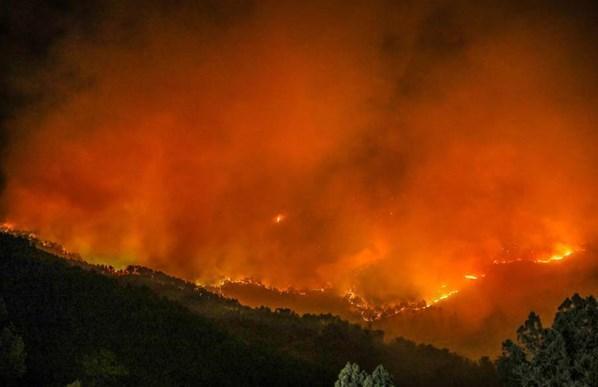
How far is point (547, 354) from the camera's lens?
106 feet

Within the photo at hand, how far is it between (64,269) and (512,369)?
47.6 m

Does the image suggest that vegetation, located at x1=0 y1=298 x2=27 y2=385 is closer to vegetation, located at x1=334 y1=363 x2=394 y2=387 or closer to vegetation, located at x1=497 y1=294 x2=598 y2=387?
vegetation, located at x1=334 y1=363 x2=394 y2=387

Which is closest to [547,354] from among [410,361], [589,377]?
[589,377]

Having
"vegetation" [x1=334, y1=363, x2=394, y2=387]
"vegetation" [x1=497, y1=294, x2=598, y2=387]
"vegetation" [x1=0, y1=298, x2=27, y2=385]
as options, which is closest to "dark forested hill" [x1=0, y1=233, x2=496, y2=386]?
"vegetation" [x1=0, y1=298, x2=27, y2=385]

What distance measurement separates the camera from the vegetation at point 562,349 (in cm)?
3064

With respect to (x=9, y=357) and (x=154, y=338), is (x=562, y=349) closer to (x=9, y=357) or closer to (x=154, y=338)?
(x=9, y=357)

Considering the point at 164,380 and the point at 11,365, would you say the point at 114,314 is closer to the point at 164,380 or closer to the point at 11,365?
the point at 164,380

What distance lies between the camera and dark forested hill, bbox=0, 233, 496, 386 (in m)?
48.2

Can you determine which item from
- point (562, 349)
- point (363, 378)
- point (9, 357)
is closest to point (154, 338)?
point (9, 357)

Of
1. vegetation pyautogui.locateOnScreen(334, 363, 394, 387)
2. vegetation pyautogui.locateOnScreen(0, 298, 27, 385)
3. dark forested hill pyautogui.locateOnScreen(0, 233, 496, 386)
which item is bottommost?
vegetation pyautogui.locateOnScreen(334, 363, 394, 387)

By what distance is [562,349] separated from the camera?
31500 millimetres

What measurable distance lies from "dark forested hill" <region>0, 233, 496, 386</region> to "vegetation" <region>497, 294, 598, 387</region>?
91.8ft

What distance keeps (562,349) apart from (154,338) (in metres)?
38.9

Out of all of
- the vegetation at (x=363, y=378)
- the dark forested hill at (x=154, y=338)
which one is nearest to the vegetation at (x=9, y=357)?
the dark forested hill at (x=154, y=338)
